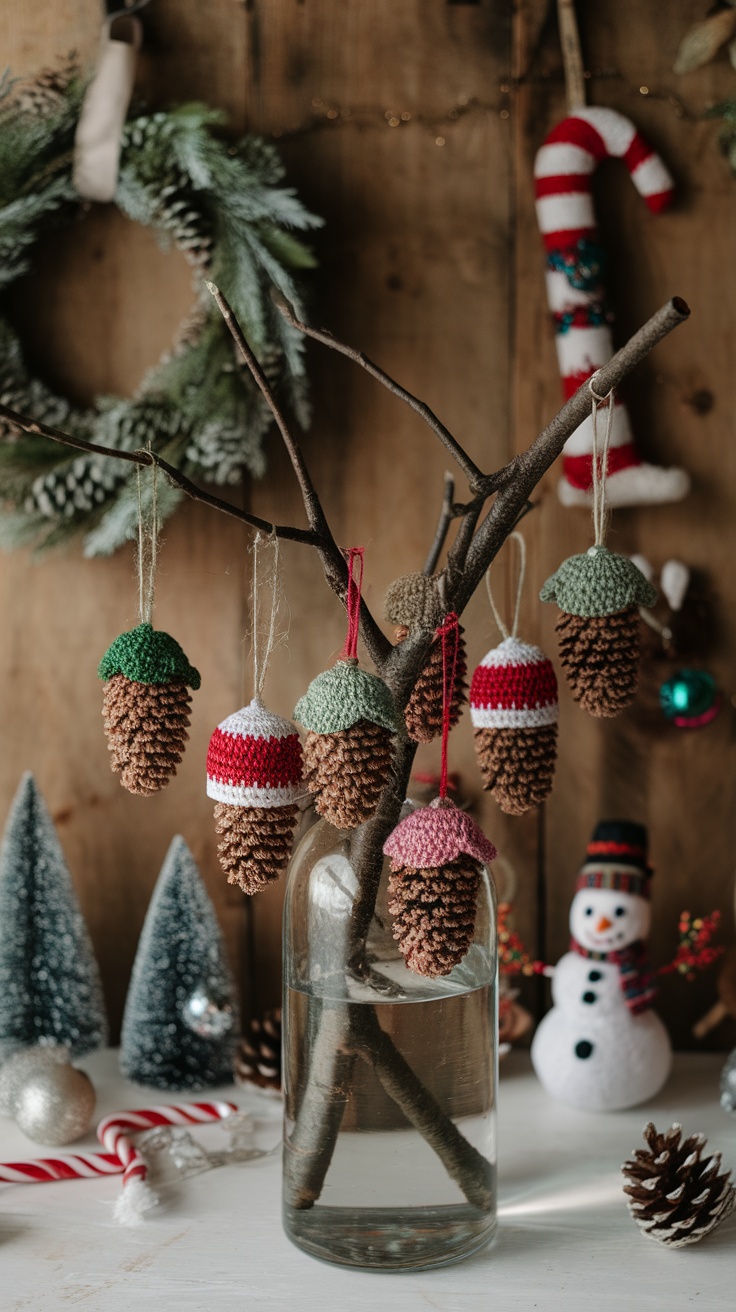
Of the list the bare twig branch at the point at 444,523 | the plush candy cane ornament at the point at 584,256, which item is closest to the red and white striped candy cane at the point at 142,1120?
the bare twig branch at the point at 444,523

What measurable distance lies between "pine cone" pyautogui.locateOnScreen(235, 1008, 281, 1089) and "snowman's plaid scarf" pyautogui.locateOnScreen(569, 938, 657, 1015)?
29 cm

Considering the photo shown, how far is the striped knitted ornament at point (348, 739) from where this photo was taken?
2.23 ft

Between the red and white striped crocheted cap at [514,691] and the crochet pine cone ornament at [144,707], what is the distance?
7.4 inches

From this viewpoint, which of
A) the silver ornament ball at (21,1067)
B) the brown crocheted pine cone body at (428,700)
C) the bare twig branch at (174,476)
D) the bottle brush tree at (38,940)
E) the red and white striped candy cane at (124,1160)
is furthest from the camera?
the bottle brush tree at (38,940)

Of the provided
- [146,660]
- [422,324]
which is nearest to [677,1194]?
[146,660]

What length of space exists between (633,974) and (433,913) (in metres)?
0.44

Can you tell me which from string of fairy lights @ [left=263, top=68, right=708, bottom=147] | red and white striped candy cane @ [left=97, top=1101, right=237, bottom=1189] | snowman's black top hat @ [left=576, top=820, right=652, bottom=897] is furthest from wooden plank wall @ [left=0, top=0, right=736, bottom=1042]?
red and white striped candy cane @ [left=97, top=1101, right=237, bottom=1189]

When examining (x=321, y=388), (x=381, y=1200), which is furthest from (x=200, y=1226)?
(x=321, y=388)

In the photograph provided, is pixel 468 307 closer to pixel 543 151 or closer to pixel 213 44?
pixel 543 151

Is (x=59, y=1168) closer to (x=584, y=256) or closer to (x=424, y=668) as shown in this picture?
(x=424, y=668)

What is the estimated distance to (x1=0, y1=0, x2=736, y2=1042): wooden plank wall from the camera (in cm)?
113

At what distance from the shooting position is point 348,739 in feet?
2.24

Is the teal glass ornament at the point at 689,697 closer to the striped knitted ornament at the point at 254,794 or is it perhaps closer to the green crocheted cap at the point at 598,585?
the green crocheted cap at the point at 598,585

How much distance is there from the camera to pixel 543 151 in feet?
3.58
